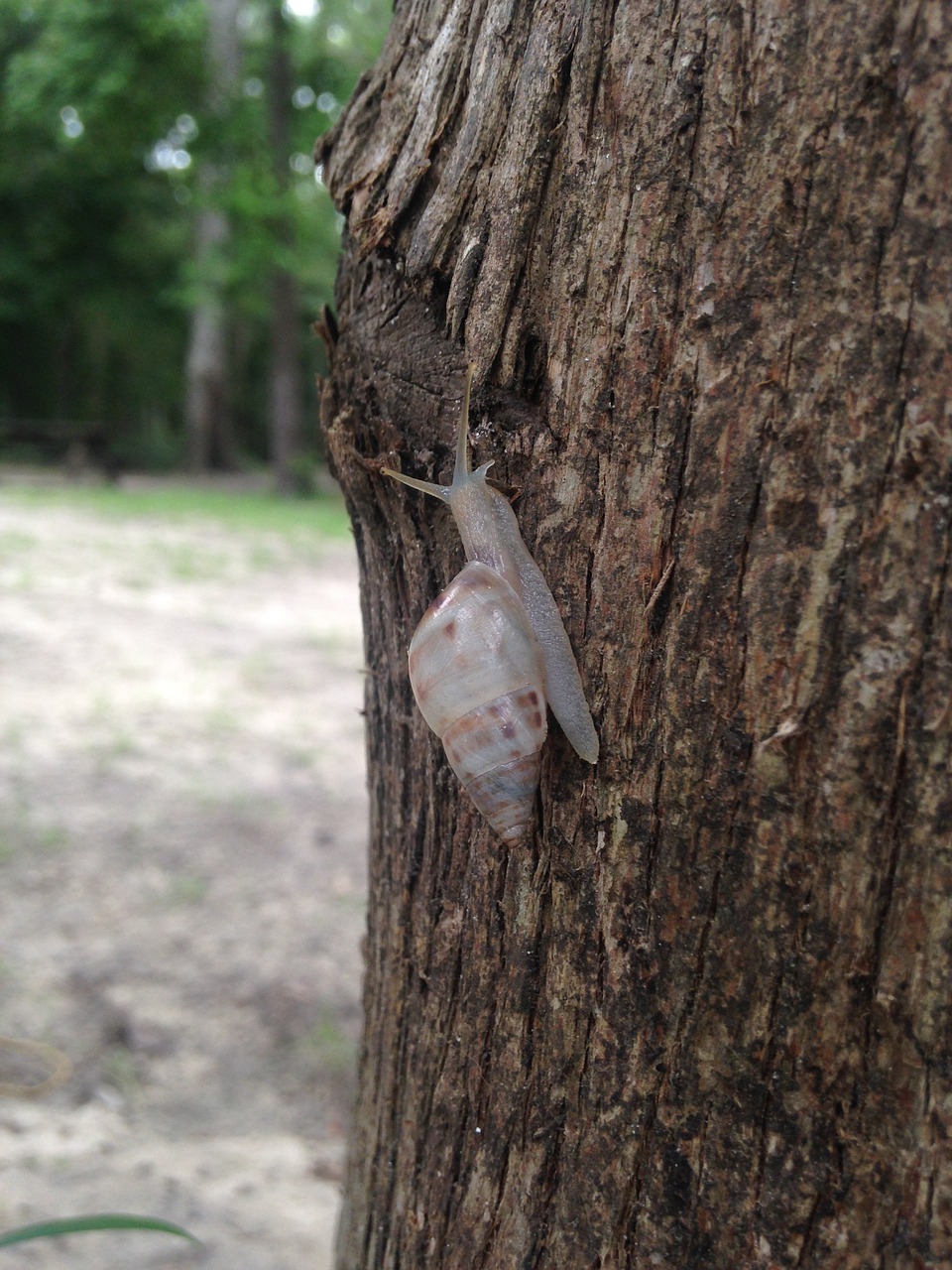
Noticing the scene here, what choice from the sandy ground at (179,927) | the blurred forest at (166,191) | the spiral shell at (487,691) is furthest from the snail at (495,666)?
the blurred forest at (166,191)

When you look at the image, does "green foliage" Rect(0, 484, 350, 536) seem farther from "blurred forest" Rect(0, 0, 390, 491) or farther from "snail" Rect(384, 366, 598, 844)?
"snail" Rect(384, 366, 598, 844)

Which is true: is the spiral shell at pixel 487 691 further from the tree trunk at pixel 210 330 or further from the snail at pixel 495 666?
the tree trunk at pixel 210 330

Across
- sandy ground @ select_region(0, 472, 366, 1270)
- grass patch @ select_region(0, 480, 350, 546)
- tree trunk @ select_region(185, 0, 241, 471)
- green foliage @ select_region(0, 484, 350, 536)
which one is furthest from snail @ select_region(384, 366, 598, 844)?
tree trunk @ select_region(185, 0, 241, 471)

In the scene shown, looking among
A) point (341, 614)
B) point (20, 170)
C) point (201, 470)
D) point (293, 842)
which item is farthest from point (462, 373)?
point (20, 170)

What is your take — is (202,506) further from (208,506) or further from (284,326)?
(284,326)

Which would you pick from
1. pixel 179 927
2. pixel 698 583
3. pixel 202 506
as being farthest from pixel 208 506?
pixel 698 583
